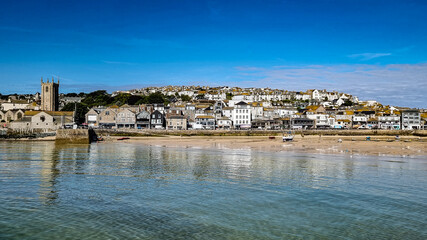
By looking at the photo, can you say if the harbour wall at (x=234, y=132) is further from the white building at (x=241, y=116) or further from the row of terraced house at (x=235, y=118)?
the white building at (x=241, y=116)

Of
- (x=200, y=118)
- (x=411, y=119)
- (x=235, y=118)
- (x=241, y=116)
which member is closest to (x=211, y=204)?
(x=200, y=118)

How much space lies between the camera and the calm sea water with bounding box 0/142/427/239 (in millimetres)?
9359

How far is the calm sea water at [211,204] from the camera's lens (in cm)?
936

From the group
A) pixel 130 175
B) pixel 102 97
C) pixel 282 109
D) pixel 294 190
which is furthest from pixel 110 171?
pixel 102 97

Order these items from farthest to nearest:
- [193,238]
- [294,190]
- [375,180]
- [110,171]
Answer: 1. [110,171]
2. [375,180]
3. [294,190]
4. [193,238]

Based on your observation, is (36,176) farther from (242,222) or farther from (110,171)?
(242,222)

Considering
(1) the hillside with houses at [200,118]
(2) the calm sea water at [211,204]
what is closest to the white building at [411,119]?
(1) the hillside with houses at [200,118]

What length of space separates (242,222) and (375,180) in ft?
34.3

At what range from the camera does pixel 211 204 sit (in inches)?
481

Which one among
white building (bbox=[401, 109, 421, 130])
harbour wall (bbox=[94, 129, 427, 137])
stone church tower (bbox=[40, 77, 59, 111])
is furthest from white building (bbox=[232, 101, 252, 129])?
stone church tower (bbox=[40, 77, 59, 111])

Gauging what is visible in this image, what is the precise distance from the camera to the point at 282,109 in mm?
105688

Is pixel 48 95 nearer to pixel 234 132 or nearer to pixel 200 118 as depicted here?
pixel 200 118

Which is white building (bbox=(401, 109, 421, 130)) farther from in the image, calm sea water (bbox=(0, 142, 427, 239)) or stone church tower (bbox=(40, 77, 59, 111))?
stone church tower (bbox=(40, 77, 59, 111))

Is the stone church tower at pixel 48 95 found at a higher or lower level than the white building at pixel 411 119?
higher
